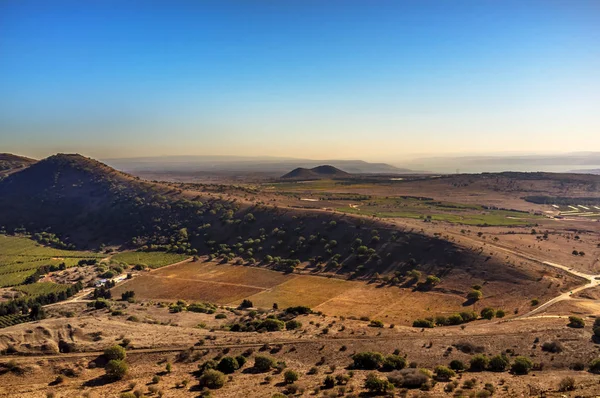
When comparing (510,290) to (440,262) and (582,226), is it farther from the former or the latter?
(582,226)

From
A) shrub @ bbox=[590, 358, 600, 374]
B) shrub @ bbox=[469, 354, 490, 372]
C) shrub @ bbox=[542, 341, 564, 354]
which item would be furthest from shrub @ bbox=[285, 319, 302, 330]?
shrub @ bbox=[590, 358, 600, 374]

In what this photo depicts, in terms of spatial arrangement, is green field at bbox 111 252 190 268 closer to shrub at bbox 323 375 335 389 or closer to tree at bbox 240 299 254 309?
tree at bbox 240 299 254 309

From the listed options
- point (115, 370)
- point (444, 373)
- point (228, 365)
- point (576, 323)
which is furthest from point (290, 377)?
point (576, 323)

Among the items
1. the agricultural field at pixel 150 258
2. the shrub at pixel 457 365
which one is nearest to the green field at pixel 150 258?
the agricultural field at pixel 150 258

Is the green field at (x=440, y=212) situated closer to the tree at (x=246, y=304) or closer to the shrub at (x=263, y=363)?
the tree at (x=246, y=304)

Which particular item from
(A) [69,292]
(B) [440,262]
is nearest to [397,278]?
(B) [440,262]
